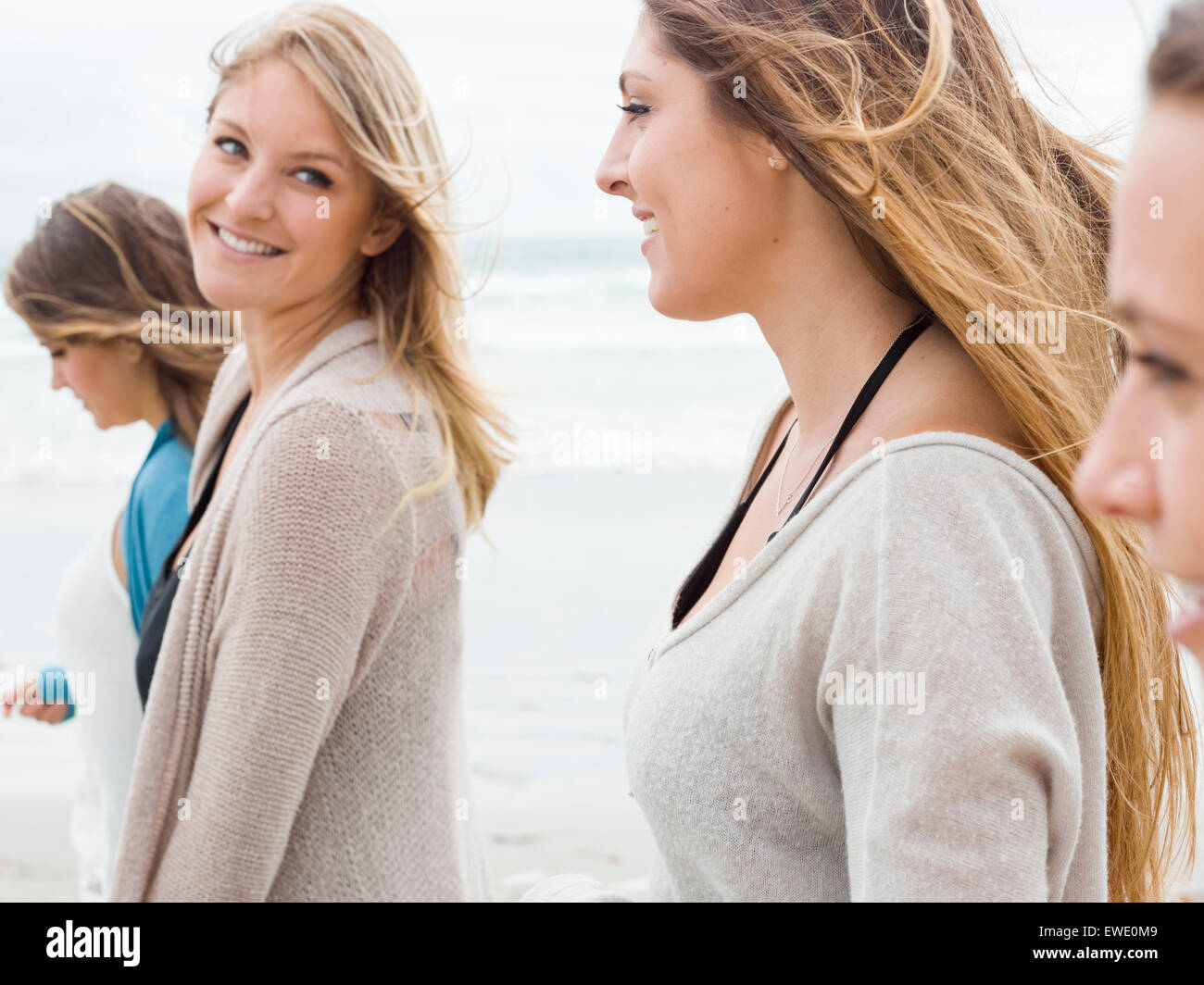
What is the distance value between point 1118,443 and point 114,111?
16613 mm

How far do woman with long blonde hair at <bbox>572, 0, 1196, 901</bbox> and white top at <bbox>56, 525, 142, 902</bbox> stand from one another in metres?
1.46

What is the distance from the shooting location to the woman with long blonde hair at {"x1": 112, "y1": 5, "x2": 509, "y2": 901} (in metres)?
1.77

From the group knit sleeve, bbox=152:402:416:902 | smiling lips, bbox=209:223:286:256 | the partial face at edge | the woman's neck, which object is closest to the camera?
the partial face at edge

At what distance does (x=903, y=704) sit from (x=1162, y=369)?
0.45 m

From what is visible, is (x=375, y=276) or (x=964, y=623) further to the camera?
(x=375, y=276)

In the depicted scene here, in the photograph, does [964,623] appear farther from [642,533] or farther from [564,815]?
[642,533]

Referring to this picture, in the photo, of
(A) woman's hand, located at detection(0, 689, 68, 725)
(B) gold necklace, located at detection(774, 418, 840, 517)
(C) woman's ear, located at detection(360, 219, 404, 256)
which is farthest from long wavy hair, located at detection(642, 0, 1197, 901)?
(A) woman's hand, located at detection(0, 689, 68, 725)

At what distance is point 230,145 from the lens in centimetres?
215

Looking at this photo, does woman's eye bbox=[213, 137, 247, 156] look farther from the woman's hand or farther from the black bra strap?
the black bra strap

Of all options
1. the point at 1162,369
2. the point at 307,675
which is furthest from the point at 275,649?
the point at 1162,369

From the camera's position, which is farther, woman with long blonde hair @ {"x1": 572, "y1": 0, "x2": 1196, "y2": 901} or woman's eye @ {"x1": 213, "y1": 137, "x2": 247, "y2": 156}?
woman's eye @ {"x1": 213, "y1": 137, "x2": 247, "y2": 156}

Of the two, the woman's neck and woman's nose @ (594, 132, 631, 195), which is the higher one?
woman's nose @ (594, 132, 631, 195)
